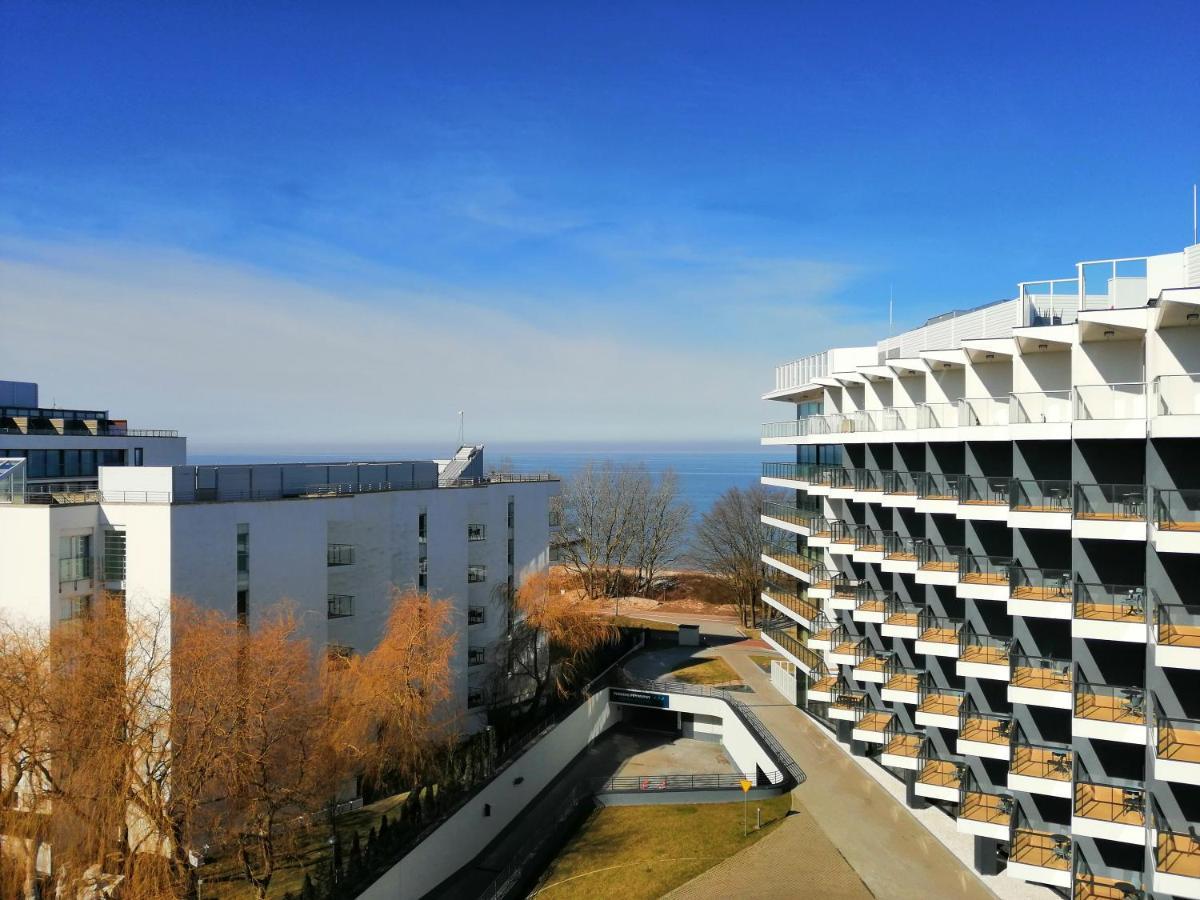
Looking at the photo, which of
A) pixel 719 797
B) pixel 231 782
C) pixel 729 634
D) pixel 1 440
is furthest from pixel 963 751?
pixel 1 440

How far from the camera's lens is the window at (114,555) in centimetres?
2580

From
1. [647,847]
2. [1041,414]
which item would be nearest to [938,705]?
[1041,414]

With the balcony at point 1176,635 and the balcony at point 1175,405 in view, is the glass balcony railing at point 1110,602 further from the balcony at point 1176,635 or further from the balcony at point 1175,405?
the balcony at point 1175,405

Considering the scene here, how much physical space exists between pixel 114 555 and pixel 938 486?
82.5 feet

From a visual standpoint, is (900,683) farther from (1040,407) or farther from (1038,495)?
(1040,407)

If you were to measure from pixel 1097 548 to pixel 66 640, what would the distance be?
2631 cm

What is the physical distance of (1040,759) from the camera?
19922 millimetres

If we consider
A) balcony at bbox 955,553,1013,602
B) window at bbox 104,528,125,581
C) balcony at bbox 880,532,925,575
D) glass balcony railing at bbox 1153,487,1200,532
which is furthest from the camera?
window at bbox 104,528,125,581

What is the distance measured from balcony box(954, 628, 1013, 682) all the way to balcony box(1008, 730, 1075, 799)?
1.76m

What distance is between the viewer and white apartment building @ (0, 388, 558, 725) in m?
25.0

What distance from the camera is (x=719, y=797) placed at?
98.5ft

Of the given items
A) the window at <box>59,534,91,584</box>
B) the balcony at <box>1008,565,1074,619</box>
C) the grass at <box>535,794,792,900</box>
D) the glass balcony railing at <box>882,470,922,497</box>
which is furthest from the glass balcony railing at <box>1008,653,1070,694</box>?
the window at <box>59,534,91,584</box>

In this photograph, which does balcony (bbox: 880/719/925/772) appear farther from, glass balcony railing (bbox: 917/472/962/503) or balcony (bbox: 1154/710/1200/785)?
balcony (bbox: 1154/710/1200/785)

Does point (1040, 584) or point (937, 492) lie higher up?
point (937, 492)
